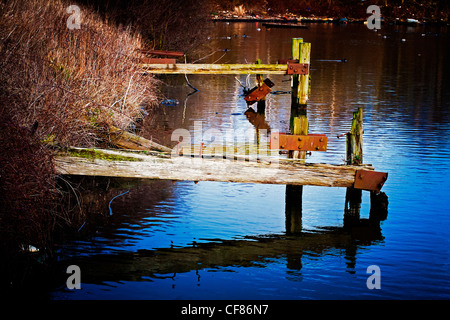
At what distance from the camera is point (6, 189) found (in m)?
7.52

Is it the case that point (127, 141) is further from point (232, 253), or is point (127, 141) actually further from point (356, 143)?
point (356, 143)

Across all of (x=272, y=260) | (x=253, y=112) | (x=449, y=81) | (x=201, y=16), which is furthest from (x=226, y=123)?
(x=201, y=16)

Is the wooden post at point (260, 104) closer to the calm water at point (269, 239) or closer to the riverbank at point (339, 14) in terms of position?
the calm water at point (269, 239)

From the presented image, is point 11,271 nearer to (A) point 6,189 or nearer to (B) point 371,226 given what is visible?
(A) point 6,189

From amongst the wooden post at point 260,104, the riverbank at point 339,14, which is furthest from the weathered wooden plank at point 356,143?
the riverbank at point 339,14

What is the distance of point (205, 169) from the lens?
914 centimetres

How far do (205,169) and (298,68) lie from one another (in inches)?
399

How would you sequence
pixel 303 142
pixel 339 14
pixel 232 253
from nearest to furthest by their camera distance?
pixel 232 253 → pixel 303 142 → pixel 339 14

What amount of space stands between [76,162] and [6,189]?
170 cm

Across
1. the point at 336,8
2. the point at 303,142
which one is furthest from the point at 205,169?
the point at 336,8

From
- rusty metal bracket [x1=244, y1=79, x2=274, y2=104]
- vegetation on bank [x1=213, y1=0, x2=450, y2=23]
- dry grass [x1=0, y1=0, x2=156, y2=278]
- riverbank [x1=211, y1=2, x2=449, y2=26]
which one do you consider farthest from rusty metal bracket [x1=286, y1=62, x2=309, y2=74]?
vegetation on bank [x1=213, y1=0, x2=450, y2=23]

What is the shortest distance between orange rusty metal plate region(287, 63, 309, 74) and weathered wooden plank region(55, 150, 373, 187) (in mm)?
9763

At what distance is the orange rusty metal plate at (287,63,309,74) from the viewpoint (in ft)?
61.0

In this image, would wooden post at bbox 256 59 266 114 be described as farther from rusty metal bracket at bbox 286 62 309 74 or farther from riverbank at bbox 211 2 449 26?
riverbank at bbox 211 2 449 26
